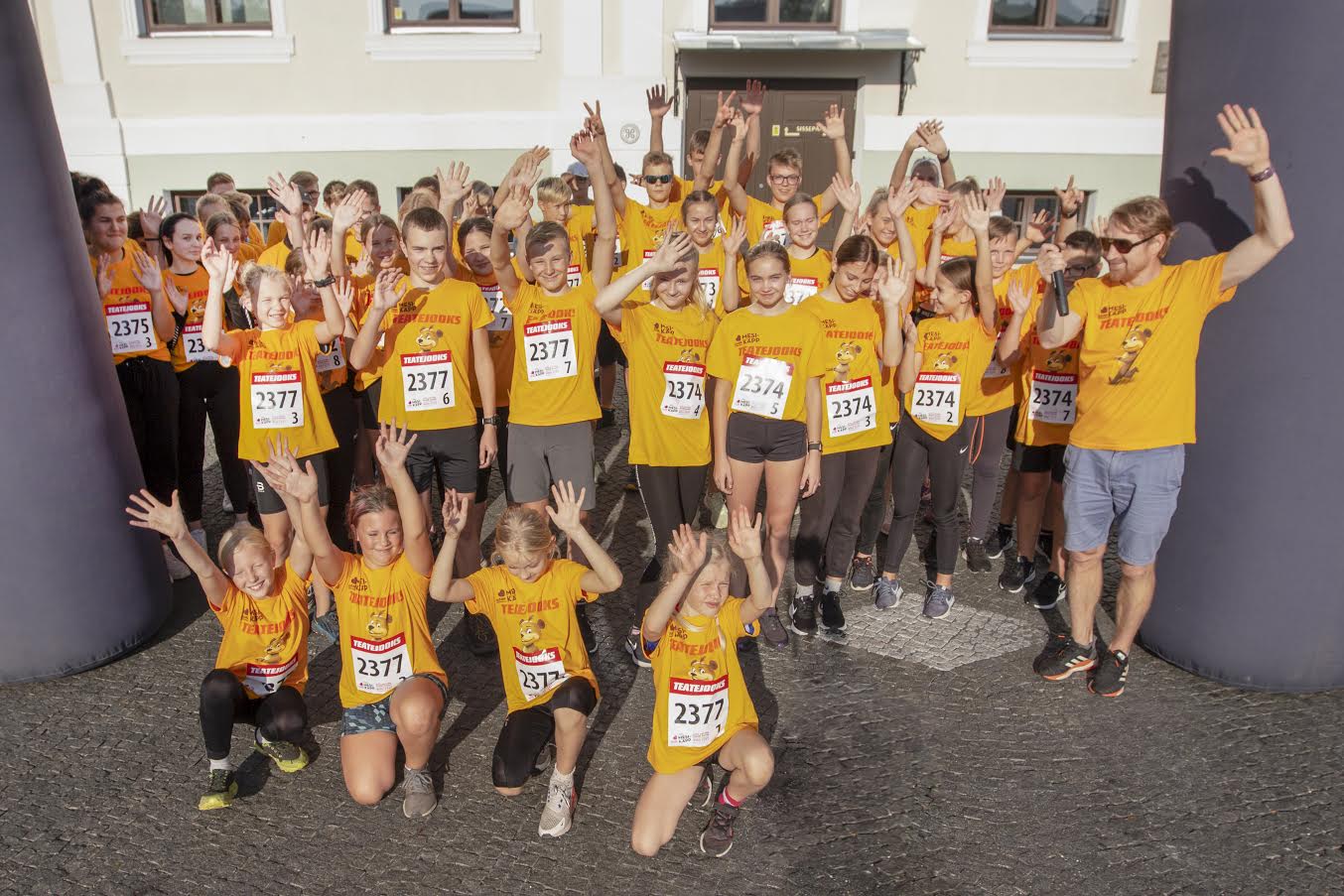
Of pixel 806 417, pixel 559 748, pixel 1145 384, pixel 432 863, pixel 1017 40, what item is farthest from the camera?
pixel 1017 40

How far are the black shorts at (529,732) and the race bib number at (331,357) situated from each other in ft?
7.45

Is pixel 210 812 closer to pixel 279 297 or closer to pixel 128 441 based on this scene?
pixel 128 441

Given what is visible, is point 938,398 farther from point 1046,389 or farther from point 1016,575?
point 1016,575

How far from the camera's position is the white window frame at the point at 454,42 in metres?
11.9

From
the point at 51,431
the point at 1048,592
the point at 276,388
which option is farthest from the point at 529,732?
the point at 1048,592

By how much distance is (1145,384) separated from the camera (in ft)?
13.2

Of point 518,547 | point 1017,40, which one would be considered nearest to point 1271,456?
point 518,547

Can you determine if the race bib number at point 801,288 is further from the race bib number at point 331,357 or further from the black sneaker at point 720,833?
the black sneaker at point 720,833

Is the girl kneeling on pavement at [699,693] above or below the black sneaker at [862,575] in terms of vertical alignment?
above

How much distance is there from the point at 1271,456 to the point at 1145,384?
0.65m

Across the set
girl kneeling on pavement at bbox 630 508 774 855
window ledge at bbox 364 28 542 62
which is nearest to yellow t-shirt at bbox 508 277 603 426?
girl kneeling on pavement at bbox 630 508 774 855

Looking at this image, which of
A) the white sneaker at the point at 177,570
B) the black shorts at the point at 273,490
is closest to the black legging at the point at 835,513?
the black shorts at the point at 273,490

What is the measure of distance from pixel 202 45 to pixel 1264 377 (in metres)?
12.6

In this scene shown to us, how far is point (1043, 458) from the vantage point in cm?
526
